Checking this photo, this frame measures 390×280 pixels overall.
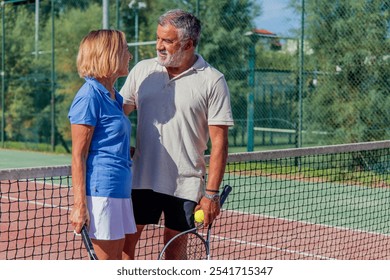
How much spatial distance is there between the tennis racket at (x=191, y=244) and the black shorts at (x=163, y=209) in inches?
2.1

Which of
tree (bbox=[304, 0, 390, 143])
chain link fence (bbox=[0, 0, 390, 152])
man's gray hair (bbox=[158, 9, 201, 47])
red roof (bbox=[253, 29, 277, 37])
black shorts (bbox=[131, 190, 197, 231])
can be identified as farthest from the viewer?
red roof (bbox=[253, 29, 277, 37])

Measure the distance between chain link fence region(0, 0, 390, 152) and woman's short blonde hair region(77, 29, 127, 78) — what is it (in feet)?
30.5

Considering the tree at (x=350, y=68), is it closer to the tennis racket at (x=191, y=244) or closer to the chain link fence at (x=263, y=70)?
the chain link fence at (x=263, y=70)

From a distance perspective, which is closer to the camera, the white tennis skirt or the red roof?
the white tennis skirt

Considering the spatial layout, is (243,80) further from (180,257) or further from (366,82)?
(180,257)

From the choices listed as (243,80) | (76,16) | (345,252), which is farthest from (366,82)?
(76,16)

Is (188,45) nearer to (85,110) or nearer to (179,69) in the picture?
(179,69)

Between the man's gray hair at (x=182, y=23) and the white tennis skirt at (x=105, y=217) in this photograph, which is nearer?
the white tennis skirt at (x=105, y=217)

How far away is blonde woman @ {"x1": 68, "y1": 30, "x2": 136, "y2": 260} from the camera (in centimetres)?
284

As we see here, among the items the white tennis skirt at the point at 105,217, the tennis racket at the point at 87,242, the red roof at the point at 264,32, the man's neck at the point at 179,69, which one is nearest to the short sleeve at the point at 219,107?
the man's neck at the point at 179,69

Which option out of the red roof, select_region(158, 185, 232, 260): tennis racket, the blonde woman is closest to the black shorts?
select_region(158, 185, 232, 260): tennis racket

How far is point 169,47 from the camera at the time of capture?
3.14 metres

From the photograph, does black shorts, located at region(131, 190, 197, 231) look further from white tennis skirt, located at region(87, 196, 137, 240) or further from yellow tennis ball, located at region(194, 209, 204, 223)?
white tennis skirt, located at region(87, 196, 137, 240)

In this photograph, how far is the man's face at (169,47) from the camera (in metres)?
3.13
